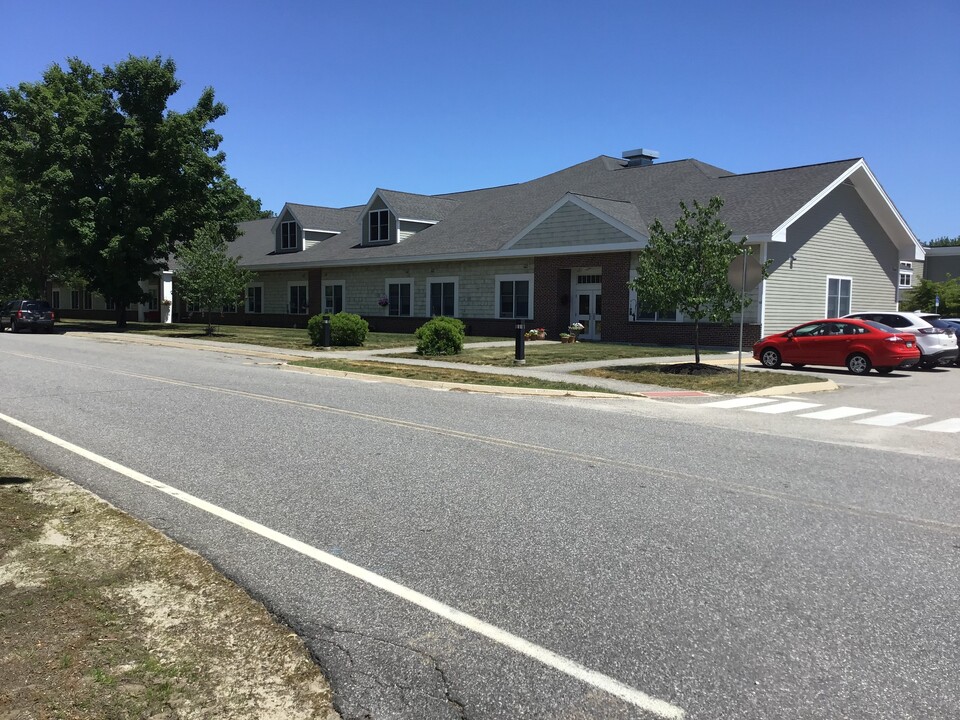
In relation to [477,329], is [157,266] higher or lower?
higher

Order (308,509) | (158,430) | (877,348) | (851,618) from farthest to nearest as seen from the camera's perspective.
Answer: (877,348)
(158,430)
(308,509)
(851,618)

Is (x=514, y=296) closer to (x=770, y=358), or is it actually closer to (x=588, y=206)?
(x=588, y=206)

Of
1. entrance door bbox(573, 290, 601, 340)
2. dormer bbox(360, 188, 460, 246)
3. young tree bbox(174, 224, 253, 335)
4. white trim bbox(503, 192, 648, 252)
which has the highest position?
dormer bbox(360, 188, 460, 246)

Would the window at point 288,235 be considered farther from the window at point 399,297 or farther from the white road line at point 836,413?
the white road line at point 836,413

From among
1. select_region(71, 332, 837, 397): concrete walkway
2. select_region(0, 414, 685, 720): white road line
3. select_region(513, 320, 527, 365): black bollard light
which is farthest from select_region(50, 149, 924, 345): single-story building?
select_region(0, 414, 685, 720): white road line

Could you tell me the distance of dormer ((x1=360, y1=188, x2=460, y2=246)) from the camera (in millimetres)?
37438

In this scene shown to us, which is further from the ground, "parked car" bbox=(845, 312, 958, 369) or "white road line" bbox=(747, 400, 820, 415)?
"parked car" bbox=(845, 312, 958, 369)

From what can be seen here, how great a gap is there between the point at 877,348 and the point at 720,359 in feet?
14.5

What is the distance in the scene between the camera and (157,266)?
39500 millimetres

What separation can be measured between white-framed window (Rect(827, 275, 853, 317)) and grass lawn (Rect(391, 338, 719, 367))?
6.76m

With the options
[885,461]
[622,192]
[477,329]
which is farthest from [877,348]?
[477,329]

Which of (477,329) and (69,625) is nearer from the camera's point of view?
(69,625)

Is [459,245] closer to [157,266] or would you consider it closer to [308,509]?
[157,266]

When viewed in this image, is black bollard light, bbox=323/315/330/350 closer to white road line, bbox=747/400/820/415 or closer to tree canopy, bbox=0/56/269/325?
tree canopy, bbox=0/56/269/325
